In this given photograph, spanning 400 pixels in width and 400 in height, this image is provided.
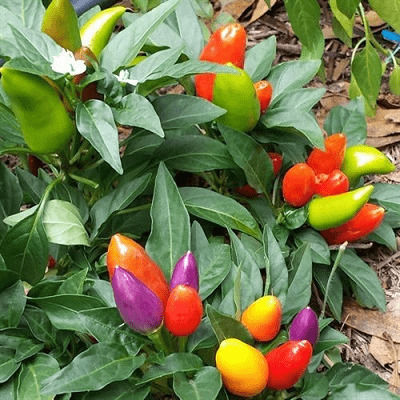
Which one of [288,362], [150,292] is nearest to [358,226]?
[288,362]

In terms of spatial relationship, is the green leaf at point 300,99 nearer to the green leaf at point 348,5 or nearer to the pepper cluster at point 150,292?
the green leaf at point 348,5

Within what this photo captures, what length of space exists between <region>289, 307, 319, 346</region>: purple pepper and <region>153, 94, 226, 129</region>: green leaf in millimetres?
401

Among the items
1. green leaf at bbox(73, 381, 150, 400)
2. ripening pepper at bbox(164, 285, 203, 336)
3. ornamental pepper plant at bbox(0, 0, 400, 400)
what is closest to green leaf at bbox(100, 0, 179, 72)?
ornamental pepper plant at bbox(0, 0, 400, 400)

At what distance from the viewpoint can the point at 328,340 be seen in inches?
48.0

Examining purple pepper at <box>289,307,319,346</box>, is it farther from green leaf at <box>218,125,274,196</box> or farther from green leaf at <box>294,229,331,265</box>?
green leaf at <box>218,125,274,196</box>

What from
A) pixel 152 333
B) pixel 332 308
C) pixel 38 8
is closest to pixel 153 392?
pixel 152 333

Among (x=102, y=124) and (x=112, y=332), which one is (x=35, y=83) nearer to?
(x=102, y=124)

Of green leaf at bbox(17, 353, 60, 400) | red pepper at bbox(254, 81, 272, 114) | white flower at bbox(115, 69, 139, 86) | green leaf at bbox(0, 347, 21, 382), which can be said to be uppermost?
white flower at bbox(115, 69, 139, 86)

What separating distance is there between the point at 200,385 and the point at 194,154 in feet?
1.70

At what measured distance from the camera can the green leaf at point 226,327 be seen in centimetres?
108

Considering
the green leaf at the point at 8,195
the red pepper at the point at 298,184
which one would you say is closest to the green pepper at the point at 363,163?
the red pepper at the point at 298,184

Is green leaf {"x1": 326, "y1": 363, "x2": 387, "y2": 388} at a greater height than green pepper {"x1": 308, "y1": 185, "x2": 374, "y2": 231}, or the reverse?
green pepper {"x1": 308, "y1": 185, "x2": 374, "y2": 231}

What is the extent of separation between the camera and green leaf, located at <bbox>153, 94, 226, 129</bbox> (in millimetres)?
1321

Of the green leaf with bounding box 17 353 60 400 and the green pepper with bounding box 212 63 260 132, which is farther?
the green pepper with bounding box 212 63 260 132
